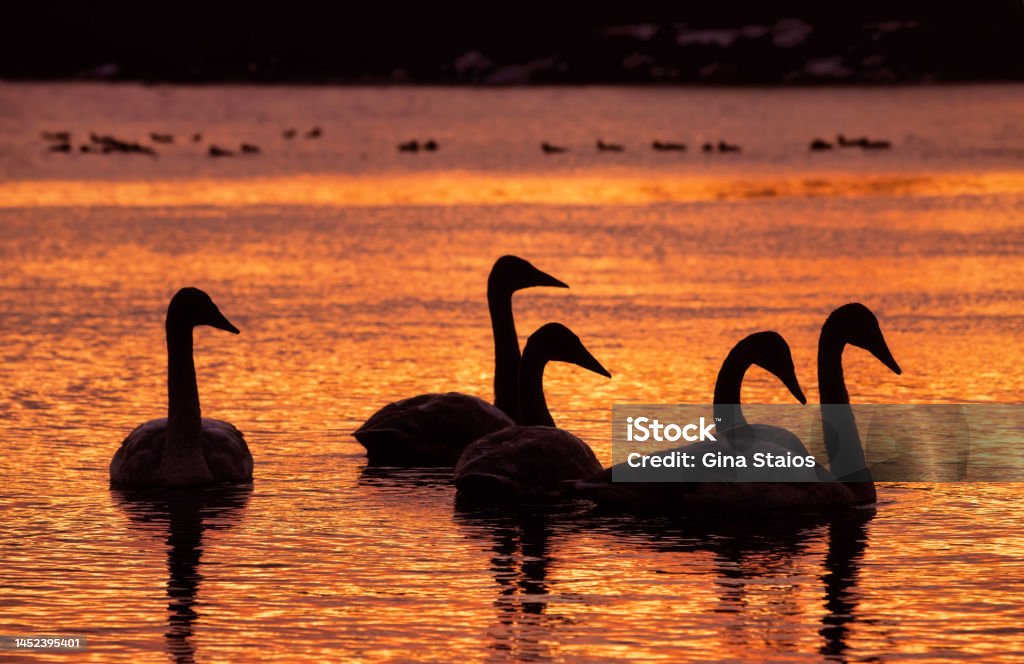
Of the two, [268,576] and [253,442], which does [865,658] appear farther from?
[253,442]

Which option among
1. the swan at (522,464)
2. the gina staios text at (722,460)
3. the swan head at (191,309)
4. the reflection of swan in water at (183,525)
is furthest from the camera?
the swan head at (191,309)

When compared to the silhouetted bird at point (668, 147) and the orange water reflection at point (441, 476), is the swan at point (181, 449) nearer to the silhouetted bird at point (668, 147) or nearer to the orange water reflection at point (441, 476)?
the orange water reflection at point (441, 476)

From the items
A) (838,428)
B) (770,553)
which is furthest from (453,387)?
(770,553)

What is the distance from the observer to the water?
14.4 metres

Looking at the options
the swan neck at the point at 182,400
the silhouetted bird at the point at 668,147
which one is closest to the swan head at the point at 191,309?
the swan neck at the point at 182,400

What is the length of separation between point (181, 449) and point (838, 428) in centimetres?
527

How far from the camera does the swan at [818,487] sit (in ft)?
58.6

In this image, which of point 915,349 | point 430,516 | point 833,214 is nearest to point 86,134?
point 833,214

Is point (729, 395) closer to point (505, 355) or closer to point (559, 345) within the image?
point (559, 345)

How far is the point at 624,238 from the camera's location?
46.6m

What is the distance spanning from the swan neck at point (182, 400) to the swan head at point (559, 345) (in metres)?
2.77

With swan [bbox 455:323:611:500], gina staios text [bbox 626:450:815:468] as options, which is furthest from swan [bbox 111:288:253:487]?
gina staios text [bbox 626:450:815:468]

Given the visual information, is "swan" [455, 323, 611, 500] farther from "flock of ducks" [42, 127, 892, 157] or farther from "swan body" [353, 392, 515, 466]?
"flock of ducks" [42, 127, 892, 157]

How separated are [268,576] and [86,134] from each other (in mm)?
110836
